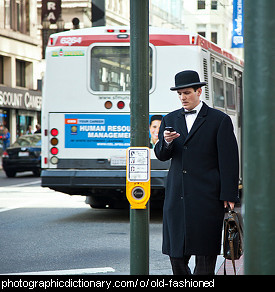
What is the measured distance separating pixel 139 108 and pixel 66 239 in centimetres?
522

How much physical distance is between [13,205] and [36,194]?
286 cm

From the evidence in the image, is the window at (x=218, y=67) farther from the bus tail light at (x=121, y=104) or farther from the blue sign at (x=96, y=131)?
the blue sign at (x=96, y=131)

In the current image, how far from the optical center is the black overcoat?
504 cm

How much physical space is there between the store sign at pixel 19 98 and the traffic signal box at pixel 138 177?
34.0m

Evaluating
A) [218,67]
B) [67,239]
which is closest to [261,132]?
[67,239]

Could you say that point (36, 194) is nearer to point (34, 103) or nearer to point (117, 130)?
point (117, 130)

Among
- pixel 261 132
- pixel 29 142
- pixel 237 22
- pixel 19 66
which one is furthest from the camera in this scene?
pixel 19 66

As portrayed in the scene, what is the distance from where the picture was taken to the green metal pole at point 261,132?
105 inches

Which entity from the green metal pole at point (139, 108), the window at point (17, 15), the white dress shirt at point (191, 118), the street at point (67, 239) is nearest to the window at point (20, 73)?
the window at point (17, 15)

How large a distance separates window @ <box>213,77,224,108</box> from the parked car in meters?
12.5

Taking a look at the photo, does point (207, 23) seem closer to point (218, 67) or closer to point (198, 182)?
point (218, 67)

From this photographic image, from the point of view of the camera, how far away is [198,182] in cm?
508

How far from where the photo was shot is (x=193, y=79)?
16.9ft

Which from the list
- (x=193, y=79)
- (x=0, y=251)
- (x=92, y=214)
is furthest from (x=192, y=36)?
(x=193, y=79)
